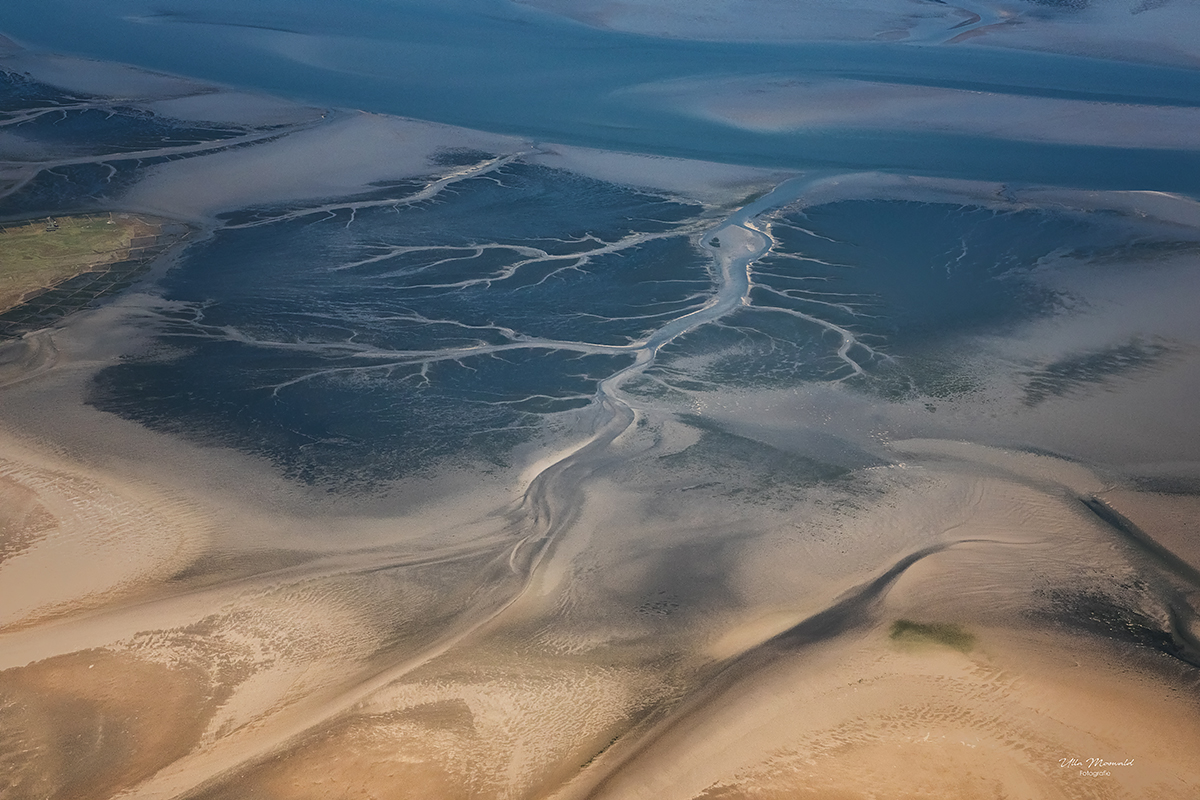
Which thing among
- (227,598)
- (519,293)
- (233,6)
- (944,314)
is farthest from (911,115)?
(233,6)

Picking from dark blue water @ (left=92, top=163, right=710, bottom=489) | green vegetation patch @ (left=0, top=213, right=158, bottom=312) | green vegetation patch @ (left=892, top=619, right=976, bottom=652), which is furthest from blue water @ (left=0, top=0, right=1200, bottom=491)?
green vegetation patch @ (left=892, top=619, right=976, bottom=652)

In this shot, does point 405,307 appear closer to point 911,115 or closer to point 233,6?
point 911,115

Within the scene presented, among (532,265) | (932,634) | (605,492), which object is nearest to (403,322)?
(532,265)

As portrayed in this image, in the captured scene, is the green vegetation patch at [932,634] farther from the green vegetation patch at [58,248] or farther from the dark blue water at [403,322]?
the green vegetation patch at [58,248]

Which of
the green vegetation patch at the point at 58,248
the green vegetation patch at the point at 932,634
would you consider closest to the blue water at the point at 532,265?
the green vegetation patch at the point at 58,248

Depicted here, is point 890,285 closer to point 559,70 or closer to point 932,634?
point 932,634

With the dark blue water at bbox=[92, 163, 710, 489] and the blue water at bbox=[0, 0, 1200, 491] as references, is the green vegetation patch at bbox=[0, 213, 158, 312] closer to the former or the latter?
the blue water at bbox=[0, 0, 1200, 491]
